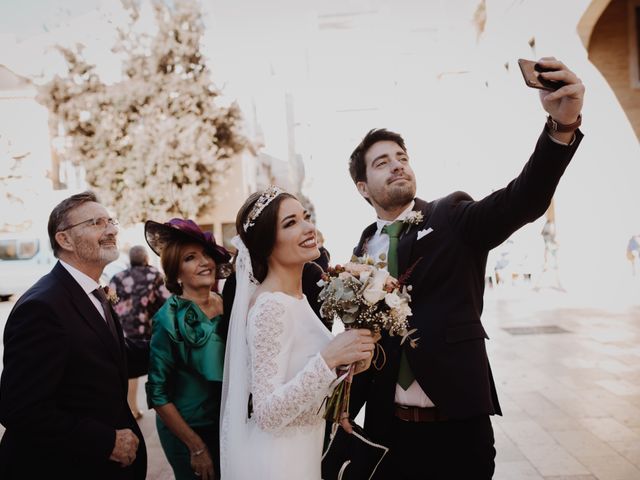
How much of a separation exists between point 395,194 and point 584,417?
4222 millimetres

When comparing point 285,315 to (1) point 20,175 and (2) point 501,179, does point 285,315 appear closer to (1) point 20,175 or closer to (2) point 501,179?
(1) point 20,175

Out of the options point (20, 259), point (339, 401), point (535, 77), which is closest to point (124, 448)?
point (339, 401)

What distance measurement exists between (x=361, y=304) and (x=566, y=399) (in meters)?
5.14

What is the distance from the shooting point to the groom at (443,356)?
7.29 ft

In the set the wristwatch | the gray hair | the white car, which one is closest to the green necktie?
the wristwatch

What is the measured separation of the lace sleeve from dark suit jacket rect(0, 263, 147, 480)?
75 centimetres

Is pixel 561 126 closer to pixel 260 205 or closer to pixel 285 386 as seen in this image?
pixel 260 205

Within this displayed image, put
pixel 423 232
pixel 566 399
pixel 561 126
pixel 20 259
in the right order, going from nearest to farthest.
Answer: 1. pixel 561 126
2. pixel 423 232
3. pixel 566 399
4. pixel 20 259

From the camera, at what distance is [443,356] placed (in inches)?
88.7

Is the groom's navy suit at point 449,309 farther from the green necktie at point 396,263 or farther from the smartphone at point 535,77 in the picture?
the smartphone at point 535,77

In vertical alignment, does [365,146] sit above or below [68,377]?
above

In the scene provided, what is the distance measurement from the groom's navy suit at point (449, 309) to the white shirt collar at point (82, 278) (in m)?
1.41

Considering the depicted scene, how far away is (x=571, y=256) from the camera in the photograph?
598 inches

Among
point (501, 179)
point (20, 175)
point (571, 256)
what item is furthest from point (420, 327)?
point (501, 179)
